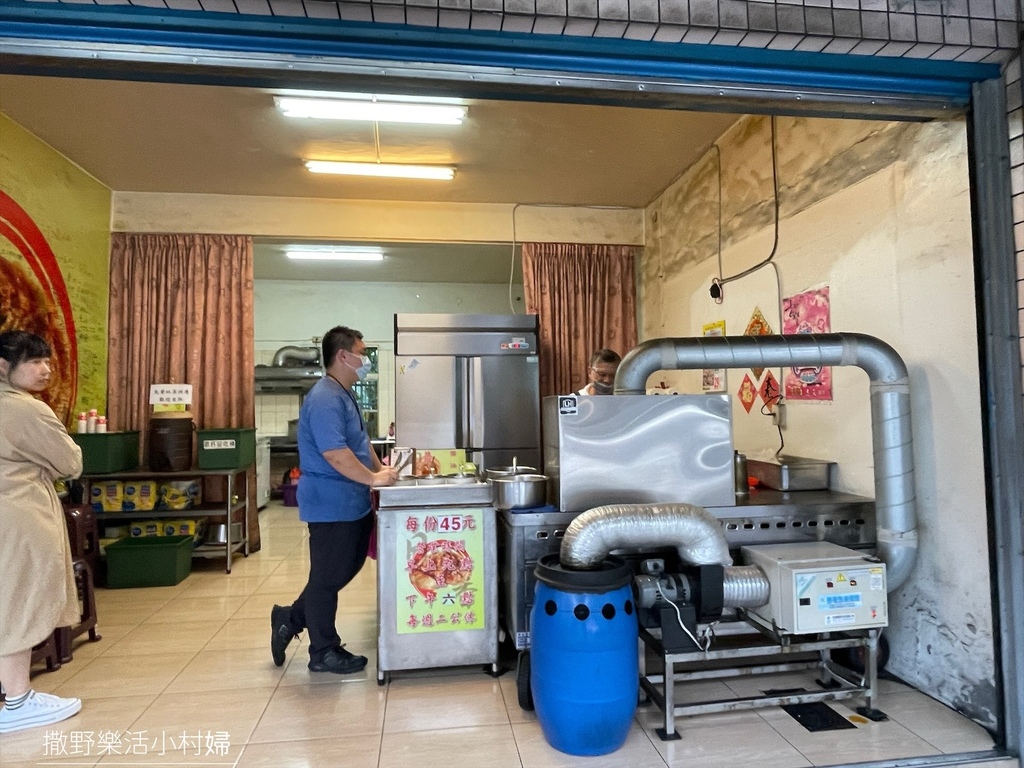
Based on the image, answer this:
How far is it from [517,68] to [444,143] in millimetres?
2446

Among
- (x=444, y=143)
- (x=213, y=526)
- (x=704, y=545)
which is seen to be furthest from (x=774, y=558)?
(x=213, y=526)

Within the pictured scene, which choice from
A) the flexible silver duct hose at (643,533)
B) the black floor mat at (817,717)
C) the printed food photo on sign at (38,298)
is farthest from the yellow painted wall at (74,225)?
the black floor mat at (817,717)

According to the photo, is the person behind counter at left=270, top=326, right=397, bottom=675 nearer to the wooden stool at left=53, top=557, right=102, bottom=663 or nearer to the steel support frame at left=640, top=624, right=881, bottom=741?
the wooden stool at left=53, top=557, right=102, bottom=663

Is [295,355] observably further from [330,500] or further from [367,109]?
[330,500]

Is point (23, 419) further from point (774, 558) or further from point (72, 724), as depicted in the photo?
point (774, 558)

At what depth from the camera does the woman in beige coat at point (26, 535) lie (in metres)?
2.34

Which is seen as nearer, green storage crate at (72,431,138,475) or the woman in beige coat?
the woman in beige coat

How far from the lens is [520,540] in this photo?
2.60 metres

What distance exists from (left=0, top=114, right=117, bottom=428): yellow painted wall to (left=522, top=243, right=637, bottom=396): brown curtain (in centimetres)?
346

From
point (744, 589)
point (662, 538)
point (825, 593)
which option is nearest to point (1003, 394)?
point (825, 593)

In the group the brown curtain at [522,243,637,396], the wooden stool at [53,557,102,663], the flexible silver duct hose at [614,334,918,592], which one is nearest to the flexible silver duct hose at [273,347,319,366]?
the brown curtain at [522,243,637,396]

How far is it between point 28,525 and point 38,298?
2.19 metres

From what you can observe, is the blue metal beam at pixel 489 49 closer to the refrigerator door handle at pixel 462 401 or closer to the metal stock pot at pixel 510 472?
the metal stock pot at pixel 510 472

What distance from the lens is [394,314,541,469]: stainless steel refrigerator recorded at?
5023mm
